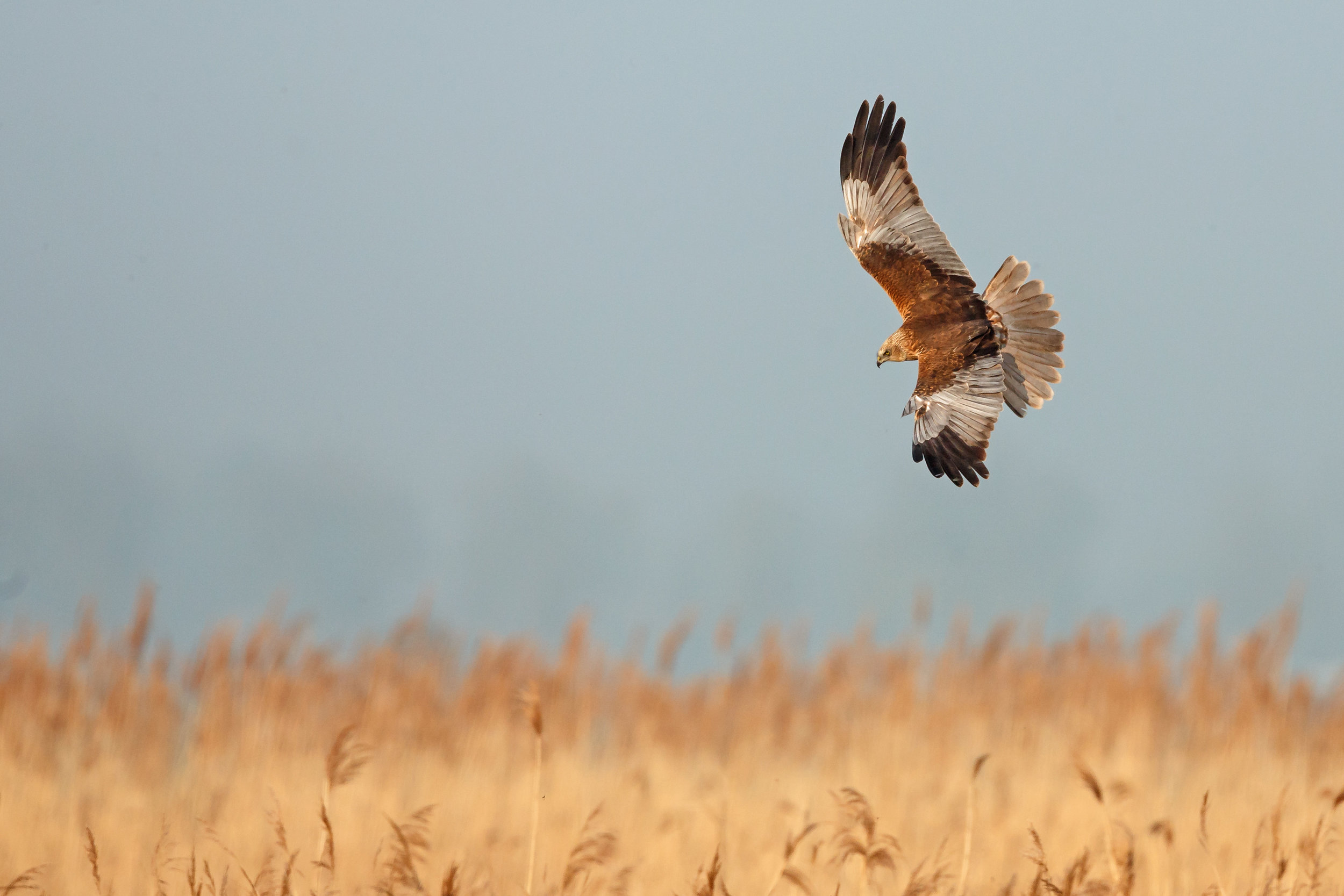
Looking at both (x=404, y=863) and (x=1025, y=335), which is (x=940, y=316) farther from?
(x=404, y=863)

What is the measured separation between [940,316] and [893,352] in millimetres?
173

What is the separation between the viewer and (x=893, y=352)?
11.7 ft

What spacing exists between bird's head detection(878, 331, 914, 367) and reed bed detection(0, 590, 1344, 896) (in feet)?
4.66

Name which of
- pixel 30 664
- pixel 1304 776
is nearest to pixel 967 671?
pixel 1304 776

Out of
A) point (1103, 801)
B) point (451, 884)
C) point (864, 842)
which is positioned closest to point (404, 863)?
point (451, 884)

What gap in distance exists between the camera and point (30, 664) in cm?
705

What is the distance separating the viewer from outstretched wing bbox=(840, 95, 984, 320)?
146 inches

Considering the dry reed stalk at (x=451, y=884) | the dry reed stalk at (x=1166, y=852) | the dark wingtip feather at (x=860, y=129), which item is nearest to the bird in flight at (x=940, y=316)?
the dark wingtip feather at (x=860, y=129)

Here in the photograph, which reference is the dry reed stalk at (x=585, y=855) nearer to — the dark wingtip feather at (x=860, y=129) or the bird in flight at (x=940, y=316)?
the bird in flight at (x=940, y=316)

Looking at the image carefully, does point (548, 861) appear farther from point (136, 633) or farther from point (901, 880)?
point (136, 633)

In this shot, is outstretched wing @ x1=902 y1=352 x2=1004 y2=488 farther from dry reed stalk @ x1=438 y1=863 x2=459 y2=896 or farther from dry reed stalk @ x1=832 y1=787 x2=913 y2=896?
dry reed stalk @ x1=438 y1=863 x2=459 y2=896

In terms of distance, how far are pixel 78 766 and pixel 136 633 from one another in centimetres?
84

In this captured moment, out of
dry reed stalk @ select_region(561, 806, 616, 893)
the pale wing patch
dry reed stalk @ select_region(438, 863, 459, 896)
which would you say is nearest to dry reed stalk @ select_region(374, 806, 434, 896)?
dry reed stalk @ select_region(438, 863, 459, 896)

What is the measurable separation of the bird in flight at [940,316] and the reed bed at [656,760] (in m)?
1.31
